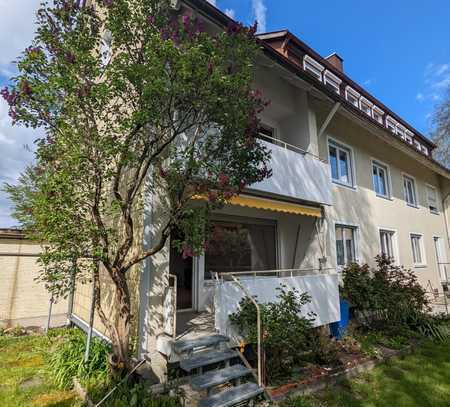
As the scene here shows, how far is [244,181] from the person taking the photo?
828 cm

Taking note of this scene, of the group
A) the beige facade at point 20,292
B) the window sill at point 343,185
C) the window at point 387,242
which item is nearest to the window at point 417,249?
the window at point 387,242

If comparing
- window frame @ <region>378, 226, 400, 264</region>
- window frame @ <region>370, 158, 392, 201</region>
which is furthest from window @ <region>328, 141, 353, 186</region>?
window frame @ <region>378, 226, 400, 264</region>

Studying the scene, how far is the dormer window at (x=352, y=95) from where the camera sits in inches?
1024

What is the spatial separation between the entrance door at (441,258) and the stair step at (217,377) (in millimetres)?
29272

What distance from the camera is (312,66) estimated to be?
22703 mm

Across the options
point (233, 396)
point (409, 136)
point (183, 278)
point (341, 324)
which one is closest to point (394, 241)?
point (341, 324)

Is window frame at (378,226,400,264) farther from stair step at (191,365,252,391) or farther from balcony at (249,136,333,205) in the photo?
stair step at (191,365,252,391)

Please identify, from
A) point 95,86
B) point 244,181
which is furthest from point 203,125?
point 95,86

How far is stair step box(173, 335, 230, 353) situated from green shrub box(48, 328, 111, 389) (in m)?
2.64

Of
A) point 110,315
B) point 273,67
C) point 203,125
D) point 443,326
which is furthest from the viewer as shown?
point 443,326

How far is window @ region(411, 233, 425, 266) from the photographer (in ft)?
84.8

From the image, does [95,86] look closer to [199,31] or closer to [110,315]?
[199,31]

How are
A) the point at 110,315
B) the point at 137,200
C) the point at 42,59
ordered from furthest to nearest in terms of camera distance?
the point at 110,315, the point at 137,200, the point at 42,59

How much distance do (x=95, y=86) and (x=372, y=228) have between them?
19805mm
